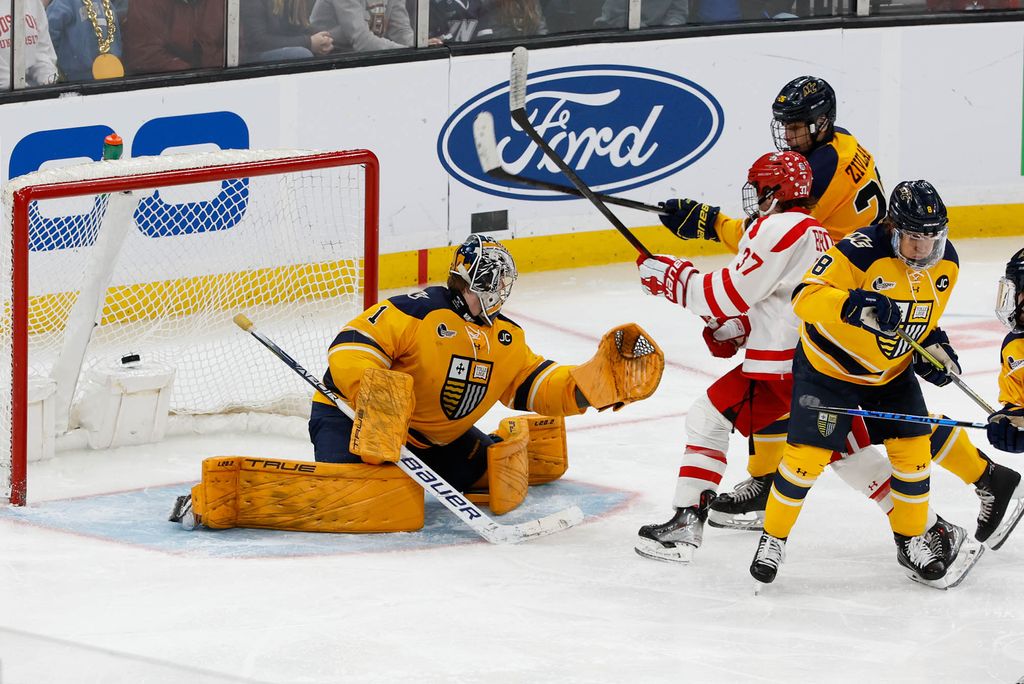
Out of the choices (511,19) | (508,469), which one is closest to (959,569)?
(508,469)

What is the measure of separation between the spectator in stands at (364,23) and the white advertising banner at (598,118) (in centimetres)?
11

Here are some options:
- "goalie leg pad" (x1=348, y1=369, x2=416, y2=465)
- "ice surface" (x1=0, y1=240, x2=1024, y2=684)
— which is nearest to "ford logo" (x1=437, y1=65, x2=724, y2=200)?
"ice surface" (x1=0, y1=240, x2=1024, y2=684)

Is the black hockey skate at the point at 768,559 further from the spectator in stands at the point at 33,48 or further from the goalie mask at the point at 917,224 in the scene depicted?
the spectator in stands at the point at 33,48

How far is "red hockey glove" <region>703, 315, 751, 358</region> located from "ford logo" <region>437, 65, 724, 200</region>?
9.43 feet

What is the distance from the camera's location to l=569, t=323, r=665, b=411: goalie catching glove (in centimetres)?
431

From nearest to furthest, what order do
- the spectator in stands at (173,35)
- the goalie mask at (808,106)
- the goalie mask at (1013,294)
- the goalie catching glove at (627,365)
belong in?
the goalie mask at (1013,294), the goalie catching glove at (627,365), the goalie mask at (808,106), the spectator in stands at (173,35)

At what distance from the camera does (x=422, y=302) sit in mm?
4383

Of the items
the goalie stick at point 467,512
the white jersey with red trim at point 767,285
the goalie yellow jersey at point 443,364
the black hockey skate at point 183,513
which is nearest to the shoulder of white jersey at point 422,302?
the goalie yellow jersey at point 443,364

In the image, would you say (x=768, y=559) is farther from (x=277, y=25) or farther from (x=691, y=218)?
(x=277, y=25)

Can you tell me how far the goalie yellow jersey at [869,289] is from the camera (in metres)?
3.81

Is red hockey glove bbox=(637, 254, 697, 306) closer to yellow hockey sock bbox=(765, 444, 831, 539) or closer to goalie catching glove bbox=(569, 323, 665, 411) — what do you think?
goalie catching glove bbox=(569, 323, 665, 411)

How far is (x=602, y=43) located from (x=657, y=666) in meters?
4.16

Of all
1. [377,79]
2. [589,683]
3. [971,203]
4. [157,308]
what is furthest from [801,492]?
[971,203]

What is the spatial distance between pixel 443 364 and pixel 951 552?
4.23 feet
